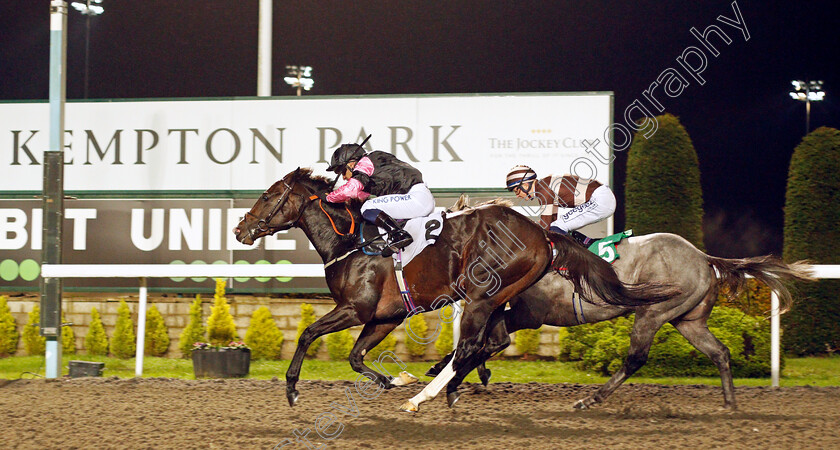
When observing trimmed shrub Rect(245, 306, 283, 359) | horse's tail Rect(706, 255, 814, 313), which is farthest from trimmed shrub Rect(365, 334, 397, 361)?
horse's tail Rect(706, 255, 814, 313)

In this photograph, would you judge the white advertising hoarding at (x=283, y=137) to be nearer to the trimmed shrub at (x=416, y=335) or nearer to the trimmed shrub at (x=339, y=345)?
the trimmed shrub at (x=416, y=335)

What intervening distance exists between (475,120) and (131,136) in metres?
3.09

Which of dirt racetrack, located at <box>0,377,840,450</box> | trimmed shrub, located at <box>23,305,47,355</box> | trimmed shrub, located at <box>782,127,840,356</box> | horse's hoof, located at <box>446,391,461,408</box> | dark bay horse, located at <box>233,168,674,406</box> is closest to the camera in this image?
dirt racetrack, located at <box>0,377,840,450</box>

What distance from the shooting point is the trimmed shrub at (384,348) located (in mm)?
6629

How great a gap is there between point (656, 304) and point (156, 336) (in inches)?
171

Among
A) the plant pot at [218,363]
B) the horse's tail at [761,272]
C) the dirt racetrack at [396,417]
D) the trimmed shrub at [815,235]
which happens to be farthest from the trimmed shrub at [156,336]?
the trimmed shrub at [815,235]

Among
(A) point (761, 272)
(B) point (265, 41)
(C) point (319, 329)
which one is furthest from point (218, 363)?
(A) point (761, 272)

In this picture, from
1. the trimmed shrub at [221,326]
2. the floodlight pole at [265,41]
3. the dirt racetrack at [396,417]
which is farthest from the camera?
the floodlight pole at [265,41]

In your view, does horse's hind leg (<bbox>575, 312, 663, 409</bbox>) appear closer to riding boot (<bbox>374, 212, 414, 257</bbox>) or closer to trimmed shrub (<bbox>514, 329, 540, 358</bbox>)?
riding boot (<bbox>374, 212, 414, 257</bbox>)

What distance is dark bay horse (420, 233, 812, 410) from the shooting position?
4574 millimetres

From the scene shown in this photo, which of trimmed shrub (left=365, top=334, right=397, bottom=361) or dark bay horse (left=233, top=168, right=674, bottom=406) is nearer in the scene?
dark bay horse (left=233, top=168, right=674, bottom=406)

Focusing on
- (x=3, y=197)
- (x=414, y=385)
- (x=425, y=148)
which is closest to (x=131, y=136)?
(x=3, y=197)

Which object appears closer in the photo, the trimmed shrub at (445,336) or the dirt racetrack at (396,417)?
the dirt racetrack at (396,417)

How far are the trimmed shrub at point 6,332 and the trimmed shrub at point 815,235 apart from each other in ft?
Answer: 22.2
